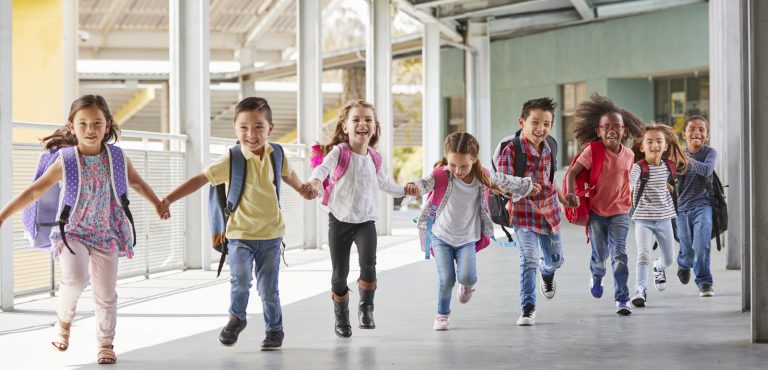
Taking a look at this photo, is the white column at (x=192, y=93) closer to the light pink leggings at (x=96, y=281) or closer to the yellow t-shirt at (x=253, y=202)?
the yellow t-shirt at (x=253, y=202)

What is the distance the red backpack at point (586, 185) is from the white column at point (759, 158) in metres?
1.72

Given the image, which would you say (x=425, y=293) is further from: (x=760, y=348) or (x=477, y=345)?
(x=760, y=348)

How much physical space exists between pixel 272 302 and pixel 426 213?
54.9 inches

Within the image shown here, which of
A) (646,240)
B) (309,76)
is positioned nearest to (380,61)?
(309,76)

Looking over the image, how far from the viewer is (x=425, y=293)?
9148 millimetres

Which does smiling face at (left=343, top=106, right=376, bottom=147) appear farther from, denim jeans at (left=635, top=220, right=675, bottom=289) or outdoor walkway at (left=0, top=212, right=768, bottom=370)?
denim jeans at (left=635, top=220, right=675, bottom=289)

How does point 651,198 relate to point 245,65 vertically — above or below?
below

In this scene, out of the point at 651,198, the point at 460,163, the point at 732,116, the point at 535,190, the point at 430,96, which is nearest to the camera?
the point at 460,163

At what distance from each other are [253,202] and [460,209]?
60.9 inches

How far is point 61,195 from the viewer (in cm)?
564

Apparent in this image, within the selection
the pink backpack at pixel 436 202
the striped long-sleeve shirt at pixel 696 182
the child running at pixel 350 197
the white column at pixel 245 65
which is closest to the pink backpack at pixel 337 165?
the child running at pixel 350 197

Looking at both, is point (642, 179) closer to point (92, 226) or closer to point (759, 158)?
point (759, 158)

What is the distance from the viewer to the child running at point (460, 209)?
6832mm

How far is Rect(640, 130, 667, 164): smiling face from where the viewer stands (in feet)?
26.9
